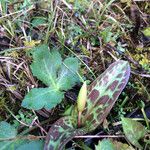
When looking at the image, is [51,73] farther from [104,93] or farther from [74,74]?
[104,93]

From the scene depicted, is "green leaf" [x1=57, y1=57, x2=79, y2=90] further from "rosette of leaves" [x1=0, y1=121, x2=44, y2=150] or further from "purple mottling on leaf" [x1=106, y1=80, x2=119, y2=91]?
"rosette of leaves" [x1=0, y1=121, x2=44, y2=150]

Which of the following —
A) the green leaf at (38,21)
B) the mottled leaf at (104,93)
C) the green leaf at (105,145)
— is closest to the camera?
the green leaf at (105,145)

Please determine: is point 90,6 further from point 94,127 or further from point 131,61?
point 94,127

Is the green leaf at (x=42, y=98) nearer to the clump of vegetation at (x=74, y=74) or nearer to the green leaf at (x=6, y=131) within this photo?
the clump of vegetation at (x=74, y=74)

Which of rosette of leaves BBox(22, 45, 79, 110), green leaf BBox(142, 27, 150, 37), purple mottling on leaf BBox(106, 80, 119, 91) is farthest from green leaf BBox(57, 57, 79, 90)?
green leaf BBox(142, 27, 150, 37)

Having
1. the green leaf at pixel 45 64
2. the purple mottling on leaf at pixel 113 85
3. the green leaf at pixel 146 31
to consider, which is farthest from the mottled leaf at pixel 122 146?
the green leaf at pixel 146 31

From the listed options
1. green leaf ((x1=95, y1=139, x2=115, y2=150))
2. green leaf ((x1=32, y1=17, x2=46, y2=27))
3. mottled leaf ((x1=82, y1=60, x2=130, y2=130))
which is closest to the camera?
green leaf ((x1=95, y1=139, x2=115, y2=150))
